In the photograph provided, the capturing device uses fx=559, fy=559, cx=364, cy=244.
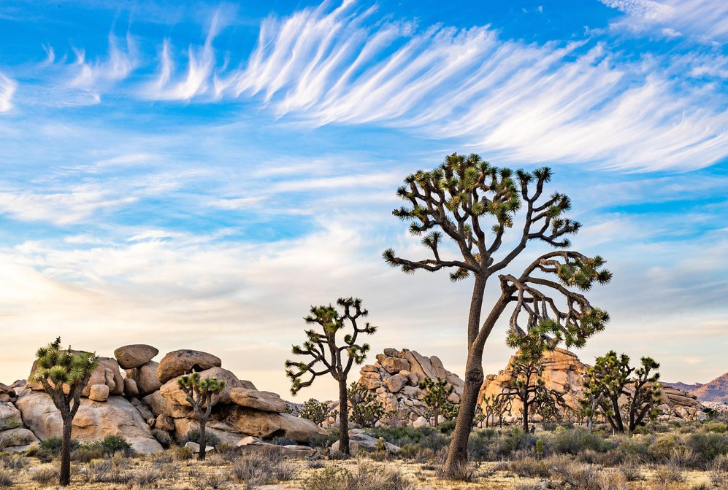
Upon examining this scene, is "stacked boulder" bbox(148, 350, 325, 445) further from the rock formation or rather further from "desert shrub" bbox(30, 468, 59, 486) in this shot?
the rock formation

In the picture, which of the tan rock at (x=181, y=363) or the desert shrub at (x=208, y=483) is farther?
the tan rock at (x=181, y=363)

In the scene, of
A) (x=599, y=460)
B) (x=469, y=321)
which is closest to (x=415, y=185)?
(x=469, y=321)

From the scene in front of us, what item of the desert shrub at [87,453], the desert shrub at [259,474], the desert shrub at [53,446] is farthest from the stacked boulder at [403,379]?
the desert shrub at [259,474]

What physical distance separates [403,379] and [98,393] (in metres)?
58.7

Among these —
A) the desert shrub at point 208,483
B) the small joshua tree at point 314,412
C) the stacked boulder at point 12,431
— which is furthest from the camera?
the small joshua tree at point 314,412

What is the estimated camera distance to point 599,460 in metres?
18.7

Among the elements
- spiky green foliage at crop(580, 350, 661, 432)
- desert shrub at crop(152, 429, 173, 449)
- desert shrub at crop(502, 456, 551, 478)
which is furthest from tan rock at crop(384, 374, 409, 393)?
desert shrub at crop(502, 456, 551, 478)

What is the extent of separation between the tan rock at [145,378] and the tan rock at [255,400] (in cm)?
768

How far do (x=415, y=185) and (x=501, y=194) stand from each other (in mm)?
2691

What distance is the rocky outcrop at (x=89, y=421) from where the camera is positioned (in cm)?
3120

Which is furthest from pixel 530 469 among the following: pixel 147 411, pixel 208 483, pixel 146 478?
pixel 147 411

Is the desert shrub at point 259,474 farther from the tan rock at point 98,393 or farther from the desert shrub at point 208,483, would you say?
the tan rock at point 98,393

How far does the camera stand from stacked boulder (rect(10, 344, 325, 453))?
31.3 m

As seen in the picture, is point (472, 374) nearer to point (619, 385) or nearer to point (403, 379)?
point (619, 385)
